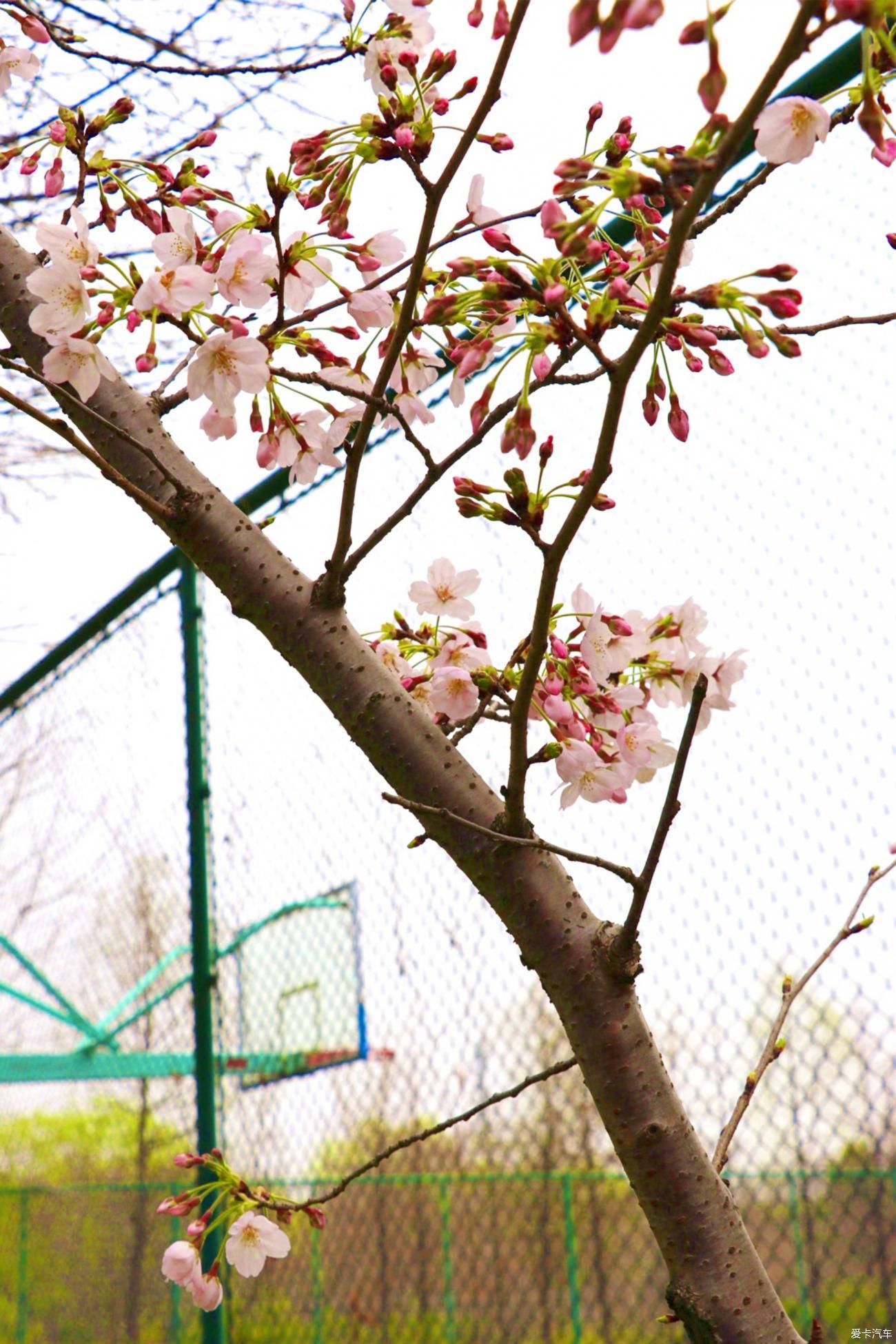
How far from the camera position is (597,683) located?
37.7 inches

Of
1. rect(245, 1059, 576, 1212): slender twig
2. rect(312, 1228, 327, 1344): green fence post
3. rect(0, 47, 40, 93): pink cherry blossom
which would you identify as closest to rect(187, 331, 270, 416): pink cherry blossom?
rect(245, 1059, 576, 1212): slender twig

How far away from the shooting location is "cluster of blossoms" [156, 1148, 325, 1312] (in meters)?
1.10

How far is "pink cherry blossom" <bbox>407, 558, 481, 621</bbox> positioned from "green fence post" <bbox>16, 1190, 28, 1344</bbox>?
17.5ft

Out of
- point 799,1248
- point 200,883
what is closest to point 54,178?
point 799,1248

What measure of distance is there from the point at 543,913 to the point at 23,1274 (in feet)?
19.6

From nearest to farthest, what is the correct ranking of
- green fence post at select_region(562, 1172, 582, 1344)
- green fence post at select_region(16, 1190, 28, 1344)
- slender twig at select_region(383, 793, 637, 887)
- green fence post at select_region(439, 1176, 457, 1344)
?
slender twig at select_region(383, 793, 637, 887) < green fence post at select_region(562, 1172, 582, 1344) < green fence post at select_region(439, 1176, 457, 1344) < green fence post at select_region(16, 1190, 28, 1344)

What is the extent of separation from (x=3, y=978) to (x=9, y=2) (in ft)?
14.7

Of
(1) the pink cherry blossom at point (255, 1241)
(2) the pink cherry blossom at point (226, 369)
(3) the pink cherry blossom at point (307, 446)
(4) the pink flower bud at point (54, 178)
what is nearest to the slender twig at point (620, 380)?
(2) the pink cherry blossom at point (226, 369)

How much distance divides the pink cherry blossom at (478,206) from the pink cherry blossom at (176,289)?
0.79ft

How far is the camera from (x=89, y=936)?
14.3 ft

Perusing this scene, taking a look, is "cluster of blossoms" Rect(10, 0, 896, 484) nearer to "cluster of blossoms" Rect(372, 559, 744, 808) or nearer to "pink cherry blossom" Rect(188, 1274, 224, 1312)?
"cluster of blossoms" Rect(372, 559, 744, 808)

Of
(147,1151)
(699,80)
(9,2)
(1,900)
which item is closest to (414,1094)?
(9,2)

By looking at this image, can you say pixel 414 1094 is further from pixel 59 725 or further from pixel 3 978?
pixel 3 978

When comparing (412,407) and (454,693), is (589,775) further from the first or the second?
(412,407)
